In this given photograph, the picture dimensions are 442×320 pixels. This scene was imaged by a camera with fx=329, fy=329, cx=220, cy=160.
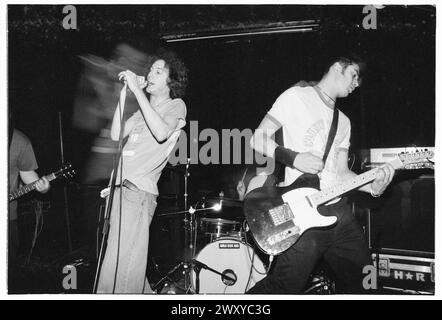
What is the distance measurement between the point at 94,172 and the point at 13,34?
134cm

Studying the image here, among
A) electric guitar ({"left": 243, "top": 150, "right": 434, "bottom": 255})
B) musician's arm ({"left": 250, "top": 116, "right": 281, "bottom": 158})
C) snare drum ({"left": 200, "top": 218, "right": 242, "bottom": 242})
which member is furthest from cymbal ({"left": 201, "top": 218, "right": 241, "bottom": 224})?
musician's arm ({"left": 250, "top": 116, "right": 281, "bottom": 158})

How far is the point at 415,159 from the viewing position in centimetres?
250

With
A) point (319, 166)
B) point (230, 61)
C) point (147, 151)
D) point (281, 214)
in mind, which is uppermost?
point (230, 61)

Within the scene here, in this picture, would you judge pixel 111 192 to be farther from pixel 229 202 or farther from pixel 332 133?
pixel 332 133

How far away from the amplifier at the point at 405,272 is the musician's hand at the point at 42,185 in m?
2.93

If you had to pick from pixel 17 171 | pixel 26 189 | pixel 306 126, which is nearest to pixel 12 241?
pixel 26 189

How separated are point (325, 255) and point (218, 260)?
106cm

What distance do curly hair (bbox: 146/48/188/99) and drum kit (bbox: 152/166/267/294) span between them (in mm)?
685

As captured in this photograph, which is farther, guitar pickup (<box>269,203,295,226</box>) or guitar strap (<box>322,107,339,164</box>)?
guitar strap (<box>322,107,339,164</box>)

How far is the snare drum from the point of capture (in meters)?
3.19

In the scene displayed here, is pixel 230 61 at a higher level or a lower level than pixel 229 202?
higher

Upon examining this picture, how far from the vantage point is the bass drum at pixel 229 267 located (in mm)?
2955

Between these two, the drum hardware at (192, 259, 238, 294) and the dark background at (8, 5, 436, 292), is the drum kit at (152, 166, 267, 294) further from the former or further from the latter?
the dark background at (8, 5, 436, 292)

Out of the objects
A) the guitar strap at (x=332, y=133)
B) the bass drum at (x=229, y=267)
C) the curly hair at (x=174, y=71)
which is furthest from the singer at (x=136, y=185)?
the guitar strap at (x=332, y=133)
